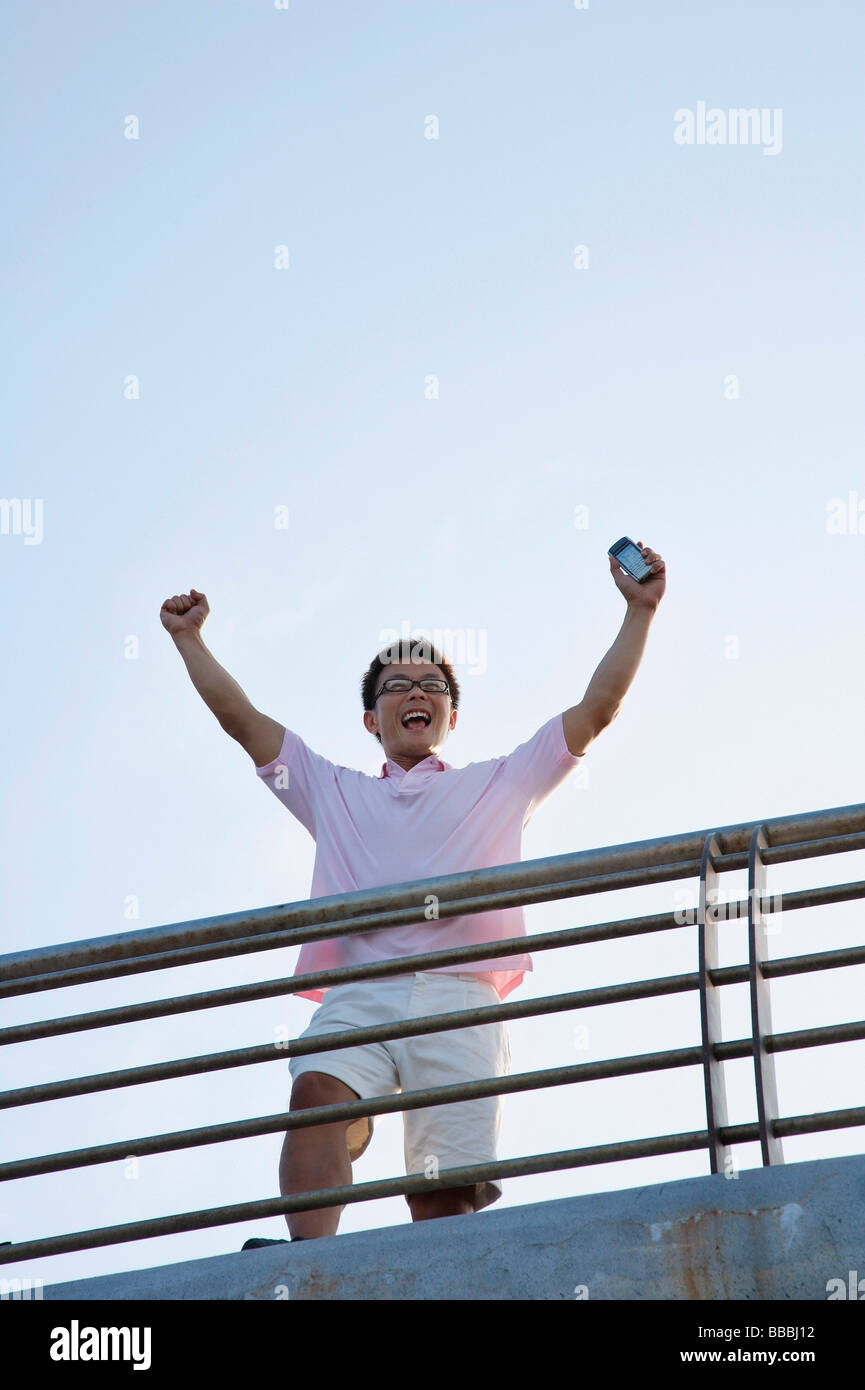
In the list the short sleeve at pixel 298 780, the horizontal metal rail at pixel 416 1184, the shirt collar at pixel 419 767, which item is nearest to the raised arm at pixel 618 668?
the shirt collar at pixel 419 767

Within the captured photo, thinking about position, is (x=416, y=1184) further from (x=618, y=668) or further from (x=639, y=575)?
(x=639, y=575)

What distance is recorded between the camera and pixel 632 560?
531cm

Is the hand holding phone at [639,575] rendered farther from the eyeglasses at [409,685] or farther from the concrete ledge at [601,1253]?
the concrete ledge at [601,1253]

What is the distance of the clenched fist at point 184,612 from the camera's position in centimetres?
562

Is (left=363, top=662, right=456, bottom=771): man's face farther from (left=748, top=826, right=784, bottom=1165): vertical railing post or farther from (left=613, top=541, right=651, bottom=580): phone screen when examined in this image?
(left=748, top=826, right=784, bottom=1165): vertical railing post

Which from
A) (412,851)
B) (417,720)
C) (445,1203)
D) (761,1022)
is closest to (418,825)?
(412,851)

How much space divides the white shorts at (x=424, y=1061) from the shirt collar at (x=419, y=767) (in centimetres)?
78

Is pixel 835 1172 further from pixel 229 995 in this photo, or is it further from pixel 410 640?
pixel 410 640

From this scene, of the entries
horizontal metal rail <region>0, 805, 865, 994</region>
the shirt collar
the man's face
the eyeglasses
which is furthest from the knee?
the eyeglasses

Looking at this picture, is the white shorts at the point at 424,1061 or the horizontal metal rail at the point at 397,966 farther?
the white shorts at the point at 424,1061

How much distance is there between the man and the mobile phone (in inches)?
1.0

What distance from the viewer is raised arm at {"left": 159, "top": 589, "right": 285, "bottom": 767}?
212 inches
